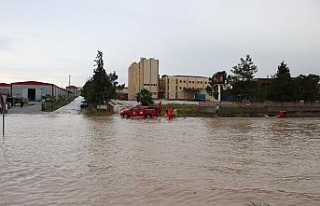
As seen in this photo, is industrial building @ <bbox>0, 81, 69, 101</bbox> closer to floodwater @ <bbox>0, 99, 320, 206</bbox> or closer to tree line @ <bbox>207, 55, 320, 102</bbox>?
tree line @ <bbox>207, 55, 320, 102</bbox>

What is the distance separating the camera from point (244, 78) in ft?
232

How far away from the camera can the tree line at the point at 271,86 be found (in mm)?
63625

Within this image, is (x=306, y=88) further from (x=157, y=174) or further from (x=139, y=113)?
(x=157, y=174)

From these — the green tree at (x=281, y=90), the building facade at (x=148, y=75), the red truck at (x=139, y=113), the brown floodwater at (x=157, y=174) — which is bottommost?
the brown floodwater at (x=157, y=174)

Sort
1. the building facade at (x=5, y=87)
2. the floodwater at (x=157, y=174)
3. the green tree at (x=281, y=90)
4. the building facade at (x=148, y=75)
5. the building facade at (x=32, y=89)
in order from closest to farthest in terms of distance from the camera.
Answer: the floodwater at (x=157, y=174) → the green tree at (x=281, y=90) → the building facade at (x=5, y=87) → the building facade at (x=32, y=89) → the building facade at (x=148, y=75)

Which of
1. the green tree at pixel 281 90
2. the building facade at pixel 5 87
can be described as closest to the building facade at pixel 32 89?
the building facade at pixel 5 87

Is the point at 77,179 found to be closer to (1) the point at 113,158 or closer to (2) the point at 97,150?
(1) the point at 113,158

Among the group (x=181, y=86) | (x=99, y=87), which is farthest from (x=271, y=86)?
(x=181, y=86)

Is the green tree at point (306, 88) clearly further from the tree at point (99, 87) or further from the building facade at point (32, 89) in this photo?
the building facade at point (32, 89)

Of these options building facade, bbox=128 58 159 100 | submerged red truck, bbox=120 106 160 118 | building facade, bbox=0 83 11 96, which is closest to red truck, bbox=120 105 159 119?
submerged red truck, bbox=120 106 160 118

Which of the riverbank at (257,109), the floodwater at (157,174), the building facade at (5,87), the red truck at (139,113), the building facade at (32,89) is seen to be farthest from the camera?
the building facade at (32,89)

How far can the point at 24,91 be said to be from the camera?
103 m

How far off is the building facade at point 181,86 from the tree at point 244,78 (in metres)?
46.2

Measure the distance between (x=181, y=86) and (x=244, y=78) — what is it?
1971 inches
